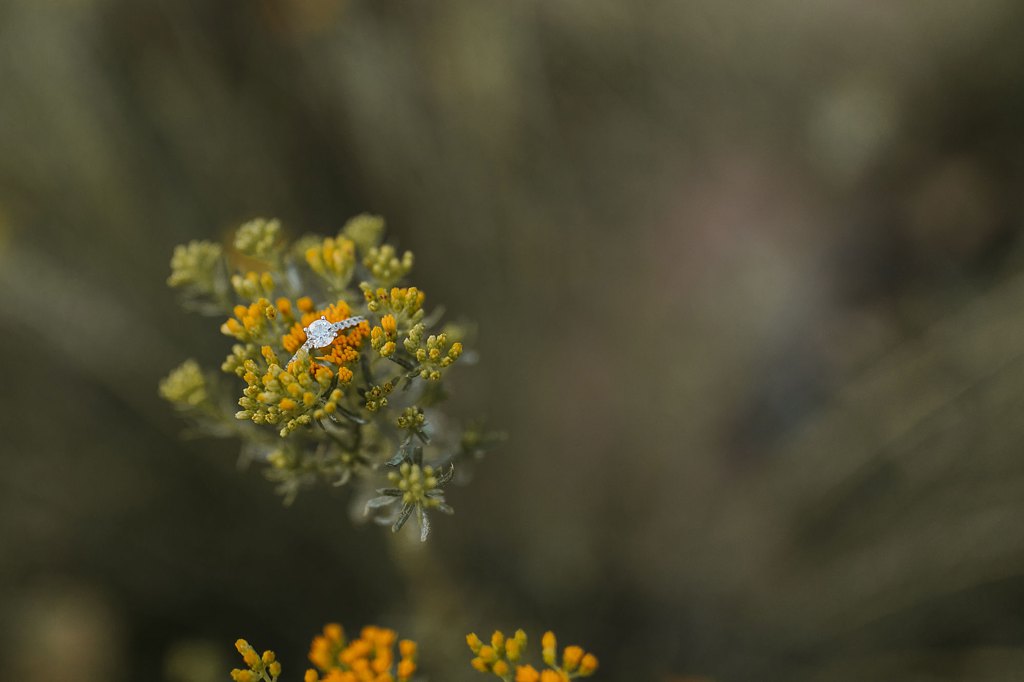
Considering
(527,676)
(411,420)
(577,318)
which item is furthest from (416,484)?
(577,318)

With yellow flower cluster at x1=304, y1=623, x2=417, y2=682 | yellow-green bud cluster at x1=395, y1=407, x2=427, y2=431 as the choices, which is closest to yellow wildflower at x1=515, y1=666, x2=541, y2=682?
yellow flower cluster at x1=304, y1=623, x2=417, y2=682

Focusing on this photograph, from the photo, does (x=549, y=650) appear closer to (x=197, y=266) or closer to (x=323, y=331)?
(x=323, y=331)

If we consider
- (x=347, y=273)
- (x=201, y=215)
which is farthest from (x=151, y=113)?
(x=347, y=273)

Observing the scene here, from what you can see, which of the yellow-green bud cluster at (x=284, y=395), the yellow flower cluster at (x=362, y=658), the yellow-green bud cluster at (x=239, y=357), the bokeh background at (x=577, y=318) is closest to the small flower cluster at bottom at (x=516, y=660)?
the yellow flower cluster at (x=362, y=658)

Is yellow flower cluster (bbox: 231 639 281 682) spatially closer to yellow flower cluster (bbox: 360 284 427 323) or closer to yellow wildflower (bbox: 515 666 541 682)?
yellow wildflower (bbox: 515 666 541 682)

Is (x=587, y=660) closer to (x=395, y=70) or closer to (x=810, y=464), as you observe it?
(x=810, y=464)

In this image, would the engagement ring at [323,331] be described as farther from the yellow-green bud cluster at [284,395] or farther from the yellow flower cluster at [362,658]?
the yellow flower cluster at [362,658]

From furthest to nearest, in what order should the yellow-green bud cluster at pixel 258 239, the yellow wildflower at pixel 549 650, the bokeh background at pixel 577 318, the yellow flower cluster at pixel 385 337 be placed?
the bokeh background at pixel 577 318
the yellow-green bud cluster at pixel 258 239
the yellow wildflower at pixel 549 650
the yellow flower cluster at pixel 385 337
